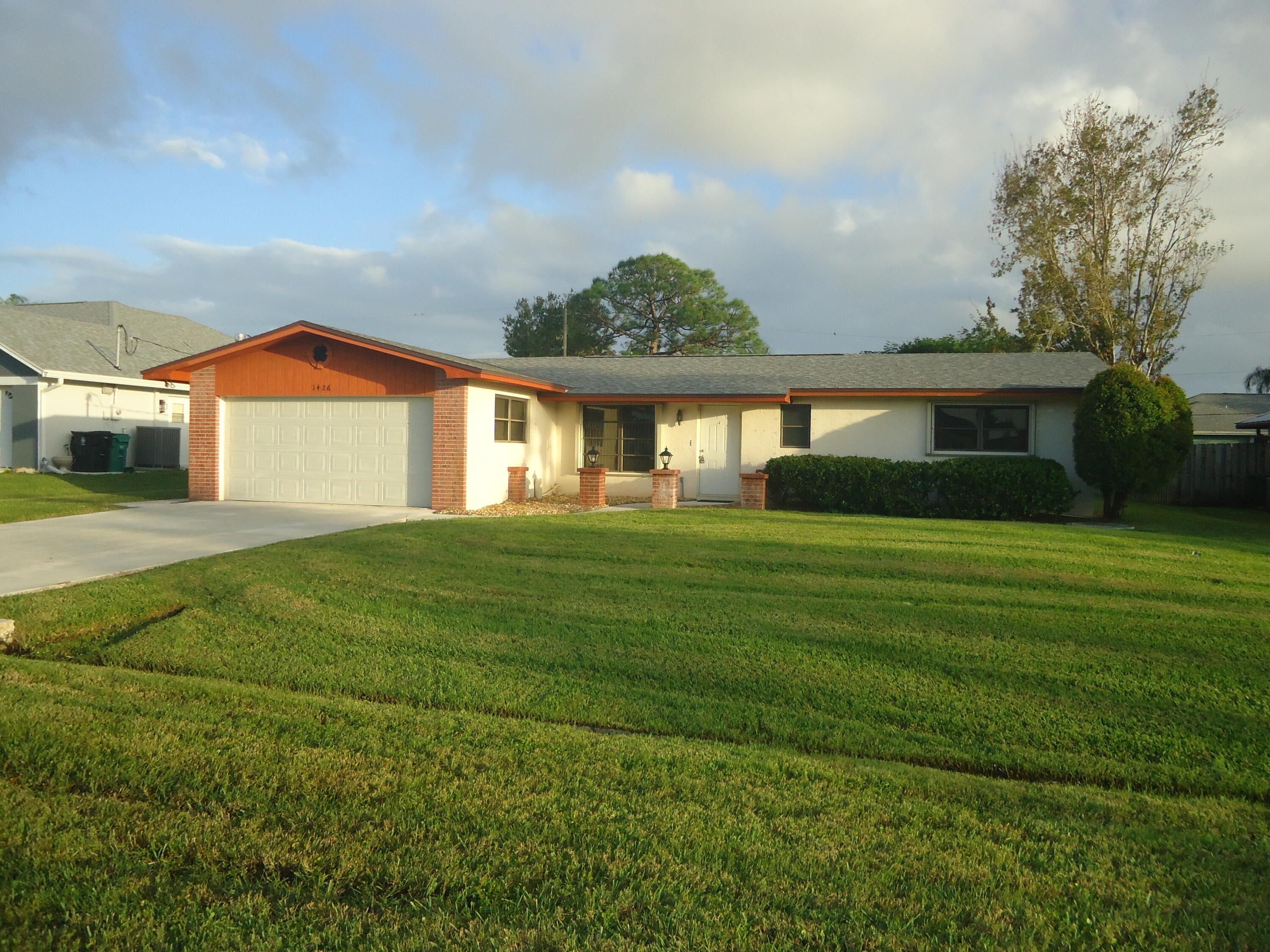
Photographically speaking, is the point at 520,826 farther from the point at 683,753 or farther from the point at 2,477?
the point at 2,477

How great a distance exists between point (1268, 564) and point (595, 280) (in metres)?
38.2

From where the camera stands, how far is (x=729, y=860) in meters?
3.07

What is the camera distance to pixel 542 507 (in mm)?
15812

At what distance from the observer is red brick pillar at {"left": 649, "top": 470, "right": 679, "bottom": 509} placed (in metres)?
16.2

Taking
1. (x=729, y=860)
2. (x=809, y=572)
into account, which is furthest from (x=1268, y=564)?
(x=729, y=860)

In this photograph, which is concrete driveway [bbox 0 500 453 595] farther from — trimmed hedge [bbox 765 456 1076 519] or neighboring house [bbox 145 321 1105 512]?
trimmed hedge [bbox 765 456 1076 519]

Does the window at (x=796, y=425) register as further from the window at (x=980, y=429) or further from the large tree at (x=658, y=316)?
the large tree at (x=658, y=316)

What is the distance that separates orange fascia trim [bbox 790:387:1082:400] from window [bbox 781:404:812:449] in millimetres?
594

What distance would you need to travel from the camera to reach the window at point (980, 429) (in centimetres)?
1684

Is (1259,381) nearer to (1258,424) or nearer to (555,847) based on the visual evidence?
(1258,424)

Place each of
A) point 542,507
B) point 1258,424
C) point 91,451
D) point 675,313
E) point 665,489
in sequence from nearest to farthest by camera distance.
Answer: point 542,507 → point 665,489 → point 1258,424 → point 91,451 → point 675,313

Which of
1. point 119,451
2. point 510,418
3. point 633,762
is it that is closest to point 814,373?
point 510,418

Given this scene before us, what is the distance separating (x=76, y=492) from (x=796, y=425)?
15.0 meters

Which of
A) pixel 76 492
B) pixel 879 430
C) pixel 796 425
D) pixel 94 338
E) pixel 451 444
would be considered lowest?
pixel 76 492
